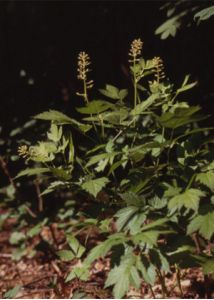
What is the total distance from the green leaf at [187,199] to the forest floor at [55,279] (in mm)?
580

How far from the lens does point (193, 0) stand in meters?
2.70

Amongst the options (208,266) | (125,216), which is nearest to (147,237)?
(125,216)

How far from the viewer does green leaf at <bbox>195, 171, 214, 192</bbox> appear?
5.42 ft

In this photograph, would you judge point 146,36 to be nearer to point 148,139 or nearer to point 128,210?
point 148,139

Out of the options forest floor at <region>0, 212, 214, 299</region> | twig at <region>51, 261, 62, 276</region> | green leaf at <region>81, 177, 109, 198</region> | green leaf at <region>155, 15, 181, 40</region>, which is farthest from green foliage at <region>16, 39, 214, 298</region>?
twig at <region>51, 261, 62, 276</region>

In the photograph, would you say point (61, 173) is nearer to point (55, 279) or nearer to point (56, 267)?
point (55, 279)

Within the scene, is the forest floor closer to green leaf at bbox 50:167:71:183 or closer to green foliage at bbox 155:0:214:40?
green leaf at bbox 50:167:71:183

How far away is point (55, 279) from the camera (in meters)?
2.27

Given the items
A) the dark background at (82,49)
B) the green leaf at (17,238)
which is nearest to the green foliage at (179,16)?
the dark background at (82,49)

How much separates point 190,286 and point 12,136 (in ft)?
5.30

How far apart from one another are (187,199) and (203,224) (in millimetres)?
137

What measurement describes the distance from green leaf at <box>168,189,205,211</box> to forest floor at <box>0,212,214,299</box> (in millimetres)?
580

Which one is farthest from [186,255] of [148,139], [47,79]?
[47,79]

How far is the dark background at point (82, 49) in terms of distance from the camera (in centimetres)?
339
